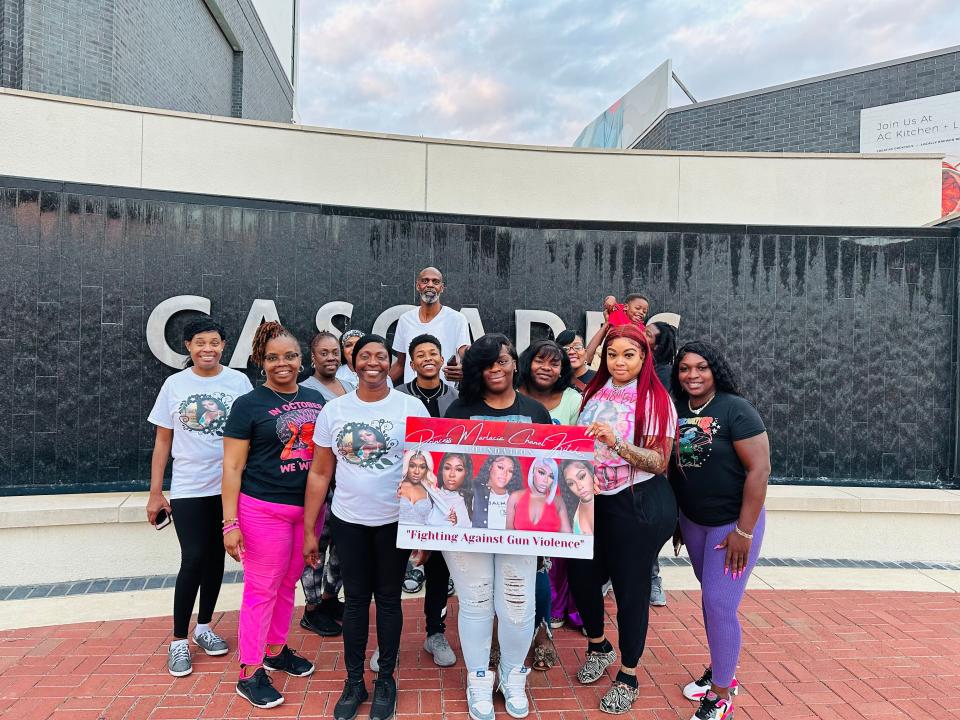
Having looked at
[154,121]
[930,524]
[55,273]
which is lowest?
[930,524]

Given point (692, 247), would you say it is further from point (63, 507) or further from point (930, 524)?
point (63, 507)

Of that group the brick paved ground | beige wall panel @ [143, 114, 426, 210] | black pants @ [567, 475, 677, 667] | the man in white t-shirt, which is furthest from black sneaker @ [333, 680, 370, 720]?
beige wall panel @ [143, 114, 426, 210]

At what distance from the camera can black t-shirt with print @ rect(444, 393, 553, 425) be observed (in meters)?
2.90

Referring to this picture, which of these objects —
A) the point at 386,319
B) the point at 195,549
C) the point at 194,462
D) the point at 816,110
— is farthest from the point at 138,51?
the point at 816,110

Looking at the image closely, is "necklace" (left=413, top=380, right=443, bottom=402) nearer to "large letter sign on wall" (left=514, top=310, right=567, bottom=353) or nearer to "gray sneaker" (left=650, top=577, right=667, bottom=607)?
"gray sneaker" (left=650, top=577, right=667, bottom=607)

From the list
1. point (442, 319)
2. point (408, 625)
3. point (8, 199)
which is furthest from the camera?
point (8, 199)

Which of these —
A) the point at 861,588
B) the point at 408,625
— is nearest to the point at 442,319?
the point at 408,625

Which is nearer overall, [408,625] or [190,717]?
[190,717]

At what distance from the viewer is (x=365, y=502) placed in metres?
2.84

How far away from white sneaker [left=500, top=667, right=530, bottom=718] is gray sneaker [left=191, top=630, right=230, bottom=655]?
1657 mm

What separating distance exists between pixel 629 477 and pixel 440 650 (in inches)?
59.8

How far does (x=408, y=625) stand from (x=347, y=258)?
3.46 meters

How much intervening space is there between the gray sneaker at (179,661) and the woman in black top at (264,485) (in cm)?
43

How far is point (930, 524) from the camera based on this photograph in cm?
550
